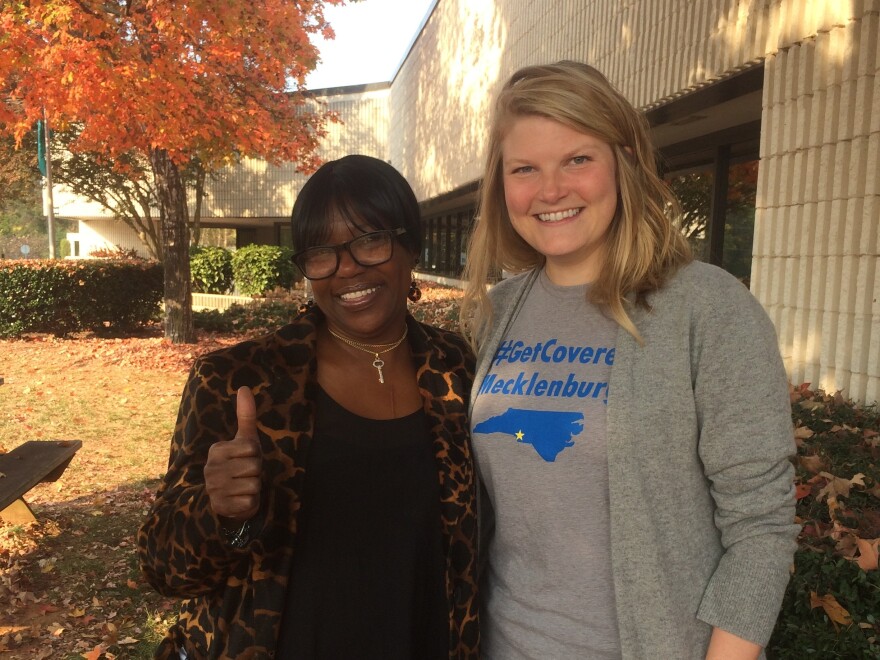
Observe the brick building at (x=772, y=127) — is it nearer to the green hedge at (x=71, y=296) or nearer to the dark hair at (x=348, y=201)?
the dark hair at (x=348, y=201)

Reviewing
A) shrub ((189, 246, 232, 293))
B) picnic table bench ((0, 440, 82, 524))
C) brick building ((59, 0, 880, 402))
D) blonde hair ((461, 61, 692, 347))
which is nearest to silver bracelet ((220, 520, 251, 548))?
blonde hair ((461, 61, 692, 347))

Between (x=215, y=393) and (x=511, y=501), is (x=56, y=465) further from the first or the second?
(x=511, y=501)

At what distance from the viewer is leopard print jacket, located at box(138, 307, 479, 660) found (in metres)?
1.79

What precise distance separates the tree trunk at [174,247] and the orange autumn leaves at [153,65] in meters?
0.91

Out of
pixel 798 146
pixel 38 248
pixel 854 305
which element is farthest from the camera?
pixel 38 248

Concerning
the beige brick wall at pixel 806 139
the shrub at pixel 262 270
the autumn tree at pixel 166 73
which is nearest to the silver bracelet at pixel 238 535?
the beige brick wall at pixel 806 139

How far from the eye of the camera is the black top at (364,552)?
1.93m

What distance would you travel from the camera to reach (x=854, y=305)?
5.80 meters

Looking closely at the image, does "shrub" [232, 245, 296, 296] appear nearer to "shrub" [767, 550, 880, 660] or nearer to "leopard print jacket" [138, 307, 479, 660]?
"shrub" [767, 550, 880, 660]

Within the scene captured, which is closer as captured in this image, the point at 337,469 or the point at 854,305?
the point at 337,469

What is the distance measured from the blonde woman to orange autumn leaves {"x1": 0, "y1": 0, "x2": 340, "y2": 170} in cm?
855

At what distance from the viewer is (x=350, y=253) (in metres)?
2.10

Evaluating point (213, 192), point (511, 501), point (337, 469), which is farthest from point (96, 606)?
point (213, 192)

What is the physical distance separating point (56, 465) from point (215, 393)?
3958 mm
